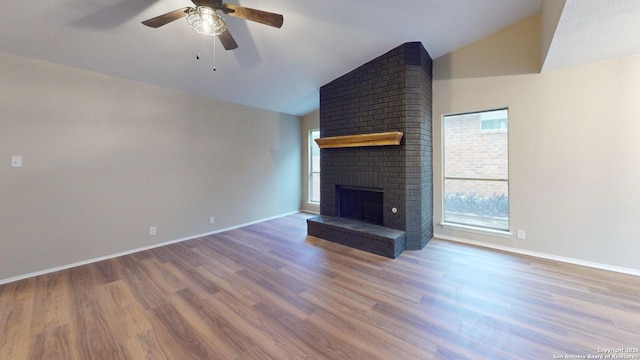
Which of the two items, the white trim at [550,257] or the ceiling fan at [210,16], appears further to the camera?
the white trim at [550,257]

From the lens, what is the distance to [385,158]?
380 cm

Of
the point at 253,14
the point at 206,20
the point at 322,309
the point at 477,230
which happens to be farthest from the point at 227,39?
the point at 477,230

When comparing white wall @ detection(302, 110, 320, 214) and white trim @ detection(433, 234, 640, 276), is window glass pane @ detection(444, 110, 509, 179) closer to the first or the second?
white trim @ detection(433, 234, 640, 276)

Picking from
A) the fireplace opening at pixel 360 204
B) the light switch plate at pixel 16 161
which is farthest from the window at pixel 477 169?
the light switch plate at pixel 16 161

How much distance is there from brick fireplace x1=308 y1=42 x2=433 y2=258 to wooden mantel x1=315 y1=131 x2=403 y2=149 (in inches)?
6.8

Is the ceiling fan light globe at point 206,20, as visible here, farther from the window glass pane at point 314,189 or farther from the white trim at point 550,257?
the window glass pane at point 314,189

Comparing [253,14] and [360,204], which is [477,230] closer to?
[360,204]

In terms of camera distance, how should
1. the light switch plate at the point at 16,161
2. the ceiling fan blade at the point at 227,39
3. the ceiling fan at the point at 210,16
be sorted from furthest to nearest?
the light switch plate at the point at 16,161 → the ceiling fan blade at the point at 227,39 → the ceiling fan at the point at 210,16

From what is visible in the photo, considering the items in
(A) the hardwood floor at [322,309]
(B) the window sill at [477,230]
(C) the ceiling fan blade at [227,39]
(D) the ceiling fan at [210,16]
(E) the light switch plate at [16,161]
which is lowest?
(A) the hardwood floor at [322,309]

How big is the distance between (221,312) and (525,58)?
459 cm

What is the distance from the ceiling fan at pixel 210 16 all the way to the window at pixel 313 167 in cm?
400

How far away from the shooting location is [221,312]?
214 cm

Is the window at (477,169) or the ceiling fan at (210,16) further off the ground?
the ceiling fan at (210,16)

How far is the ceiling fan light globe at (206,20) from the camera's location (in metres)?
1.98
